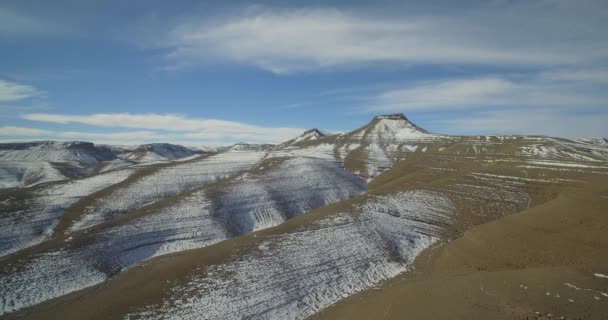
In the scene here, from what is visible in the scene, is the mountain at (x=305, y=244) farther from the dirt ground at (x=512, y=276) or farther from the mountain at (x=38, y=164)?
the mountain at (x=38, y=164)

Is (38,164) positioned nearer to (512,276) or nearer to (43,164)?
(43,164)

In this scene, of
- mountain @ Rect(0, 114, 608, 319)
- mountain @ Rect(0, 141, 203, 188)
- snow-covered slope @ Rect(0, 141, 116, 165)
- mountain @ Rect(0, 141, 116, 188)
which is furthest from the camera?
snow-covered slope @ Rect(0, 141, 116, 165)

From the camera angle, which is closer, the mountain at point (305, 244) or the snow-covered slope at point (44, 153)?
the mountain at point (305, 244)

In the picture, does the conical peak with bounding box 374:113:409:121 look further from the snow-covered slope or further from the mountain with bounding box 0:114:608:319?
the snow-covered slope

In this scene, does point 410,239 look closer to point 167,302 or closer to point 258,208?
point 258,208

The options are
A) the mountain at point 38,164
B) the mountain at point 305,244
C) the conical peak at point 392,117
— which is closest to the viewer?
the mountain at point 305,244

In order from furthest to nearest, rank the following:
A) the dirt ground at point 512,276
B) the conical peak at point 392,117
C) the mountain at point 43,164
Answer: the conical peak at point 392,117 → the mountain at point 43,164 → the dirt ground at point 512,276

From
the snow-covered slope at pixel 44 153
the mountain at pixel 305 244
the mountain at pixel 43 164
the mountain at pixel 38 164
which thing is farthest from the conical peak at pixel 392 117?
the snow-covered slope at pixel 44 153

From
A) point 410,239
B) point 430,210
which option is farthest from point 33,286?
point 430,210

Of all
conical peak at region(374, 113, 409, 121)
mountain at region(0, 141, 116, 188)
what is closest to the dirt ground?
conical peak at region(374, 113, 409, 121)

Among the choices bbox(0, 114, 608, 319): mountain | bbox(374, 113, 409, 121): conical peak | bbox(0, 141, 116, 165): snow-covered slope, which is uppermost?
bbox(374, 113, 409, 121): conical peak
